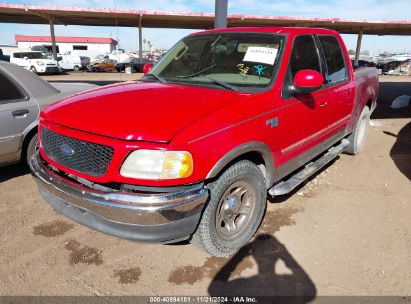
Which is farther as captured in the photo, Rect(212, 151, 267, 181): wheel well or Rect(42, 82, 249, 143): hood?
Rect(212, 151, 267, 181): wheel well

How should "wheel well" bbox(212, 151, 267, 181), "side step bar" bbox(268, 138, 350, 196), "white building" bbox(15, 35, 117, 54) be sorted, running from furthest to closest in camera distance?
"white building" bbox(15, 35, 117, 54), "side step bar" bbox(268, 138, 350, 196), "wheel well" bbox(212, 151, 267, 181)

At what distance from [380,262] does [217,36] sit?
287cm

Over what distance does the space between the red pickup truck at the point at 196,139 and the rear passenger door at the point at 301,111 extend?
12 mm

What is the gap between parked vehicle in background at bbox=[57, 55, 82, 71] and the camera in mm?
36303

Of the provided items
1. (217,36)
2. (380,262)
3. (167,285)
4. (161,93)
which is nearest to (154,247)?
(167,285)

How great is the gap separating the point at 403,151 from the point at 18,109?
247 inches

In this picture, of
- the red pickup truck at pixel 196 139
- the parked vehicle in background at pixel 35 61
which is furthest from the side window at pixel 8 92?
the parked vehicle in background at pixel 35 61

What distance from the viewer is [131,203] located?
246 cm

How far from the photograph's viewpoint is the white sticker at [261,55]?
3510mm

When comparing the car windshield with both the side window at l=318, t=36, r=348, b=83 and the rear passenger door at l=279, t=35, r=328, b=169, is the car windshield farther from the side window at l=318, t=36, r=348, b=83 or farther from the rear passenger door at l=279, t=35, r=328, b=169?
the side window at l=318, t=36, r=348, b=83

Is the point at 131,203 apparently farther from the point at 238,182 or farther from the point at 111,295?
the point at 238,182

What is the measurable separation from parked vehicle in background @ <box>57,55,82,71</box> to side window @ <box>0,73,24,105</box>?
34.8 metres

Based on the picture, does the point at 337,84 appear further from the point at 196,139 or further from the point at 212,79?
the point at 196,139

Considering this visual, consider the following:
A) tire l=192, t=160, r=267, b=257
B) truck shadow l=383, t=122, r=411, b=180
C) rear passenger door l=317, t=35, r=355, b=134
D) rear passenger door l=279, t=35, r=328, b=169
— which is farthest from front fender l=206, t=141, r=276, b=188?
truck shadow l=383, t=122, r=411, b=180
